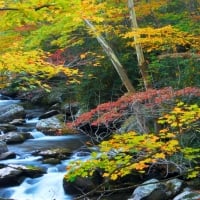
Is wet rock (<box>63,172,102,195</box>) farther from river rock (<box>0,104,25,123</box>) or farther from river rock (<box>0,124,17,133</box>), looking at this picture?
river rock (<box>0,104,25,123</box>)

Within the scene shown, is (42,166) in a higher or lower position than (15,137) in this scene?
lower

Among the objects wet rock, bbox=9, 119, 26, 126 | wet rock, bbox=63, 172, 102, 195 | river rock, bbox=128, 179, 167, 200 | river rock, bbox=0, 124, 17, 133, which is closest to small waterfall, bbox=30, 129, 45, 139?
river rock, bbox=0, 124, 17, 133

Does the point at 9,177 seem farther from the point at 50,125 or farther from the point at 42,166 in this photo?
the point at 50,125

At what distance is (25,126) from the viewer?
1616 cm

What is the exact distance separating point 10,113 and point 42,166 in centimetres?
756

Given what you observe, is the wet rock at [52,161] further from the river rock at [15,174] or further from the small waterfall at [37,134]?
the small waterfall at [37,134]

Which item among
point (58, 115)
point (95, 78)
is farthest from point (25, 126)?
point (95, 78)

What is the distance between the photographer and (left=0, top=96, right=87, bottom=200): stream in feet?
31.2

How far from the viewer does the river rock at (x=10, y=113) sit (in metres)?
17.7

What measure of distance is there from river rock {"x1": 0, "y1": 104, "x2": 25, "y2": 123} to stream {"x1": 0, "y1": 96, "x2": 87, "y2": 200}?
294 cm

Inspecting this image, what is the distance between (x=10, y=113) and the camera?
17906 millimetres

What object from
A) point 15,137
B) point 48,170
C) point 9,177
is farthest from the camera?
point 15,137

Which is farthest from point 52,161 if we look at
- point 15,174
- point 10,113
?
point 10,113

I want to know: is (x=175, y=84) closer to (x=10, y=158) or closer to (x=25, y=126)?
(x=10, y=158)
